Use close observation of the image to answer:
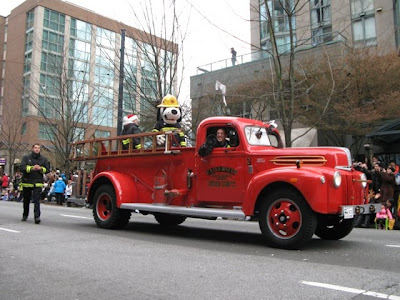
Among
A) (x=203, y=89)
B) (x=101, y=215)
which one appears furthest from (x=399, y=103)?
(x=101, y=215)

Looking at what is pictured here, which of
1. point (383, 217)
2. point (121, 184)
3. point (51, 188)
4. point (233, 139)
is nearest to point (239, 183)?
point (233, 139)

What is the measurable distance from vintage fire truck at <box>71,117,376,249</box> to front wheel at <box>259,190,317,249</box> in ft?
0.05

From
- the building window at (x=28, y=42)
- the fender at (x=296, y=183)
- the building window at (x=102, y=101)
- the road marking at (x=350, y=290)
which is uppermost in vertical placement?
the building window at (x=28, y=42)

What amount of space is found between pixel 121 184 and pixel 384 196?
7.87 metres

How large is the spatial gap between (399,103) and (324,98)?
3.41m

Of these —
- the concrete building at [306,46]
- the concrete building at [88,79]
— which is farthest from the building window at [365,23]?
the concrete building at [88,79]

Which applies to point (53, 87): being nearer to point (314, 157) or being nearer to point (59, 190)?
point (59, 190)

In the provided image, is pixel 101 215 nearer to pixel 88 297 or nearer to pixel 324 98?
pixel 88 297

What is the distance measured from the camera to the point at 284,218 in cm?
614

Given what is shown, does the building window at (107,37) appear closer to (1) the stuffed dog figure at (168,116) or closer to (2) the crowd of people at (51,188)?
(2) the crowd of people at (51,188)

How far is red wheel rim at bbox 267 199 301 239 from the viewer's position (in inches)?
240

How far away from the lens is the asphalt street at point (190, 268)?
3.98m

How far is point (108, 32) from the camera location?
60.6 feet

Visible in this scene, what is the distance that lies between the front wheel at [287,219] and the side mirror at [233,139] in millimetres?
1246
